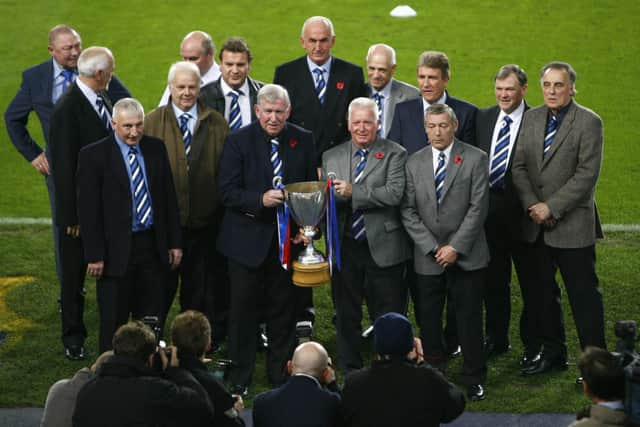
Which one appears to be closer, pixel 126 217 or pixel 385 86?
pixel 126 217

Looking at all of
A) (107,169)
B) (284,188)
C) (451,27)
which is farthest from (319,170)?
(451,27)

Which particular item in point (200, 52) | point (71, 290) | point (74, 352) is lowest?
point (74, 352)

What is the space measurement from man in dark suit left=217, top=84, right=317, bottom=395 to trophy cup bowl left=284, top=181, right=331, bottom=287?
0.11m

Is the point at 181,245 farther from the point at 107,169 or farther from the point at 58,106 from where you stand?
the point at 58,106

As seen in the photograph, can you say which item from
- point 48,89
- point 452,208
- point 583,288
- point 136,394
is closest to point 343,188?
point 452,208

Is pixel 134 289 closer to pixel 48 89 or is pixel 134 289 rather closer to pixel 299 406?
pixel 48 89

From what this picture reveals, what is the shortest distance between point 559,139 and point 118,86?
2.93m

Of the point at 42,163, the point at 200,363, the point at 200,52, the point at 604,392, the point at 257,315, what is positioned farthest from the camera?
the point at 200,52

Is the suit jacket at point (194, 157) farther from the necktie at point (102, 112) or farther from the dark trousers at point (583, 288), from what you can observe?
the dark trousers at point (583, 288)

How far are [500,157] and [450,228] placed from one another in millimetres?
721

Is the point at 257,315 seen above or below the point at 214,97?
below

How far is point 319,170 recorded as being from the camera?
762cm

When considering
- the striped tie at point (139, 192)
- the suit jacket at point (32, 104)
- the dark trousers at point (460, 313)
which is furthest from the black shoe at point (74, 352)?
the dark trousers at point (460, 313)

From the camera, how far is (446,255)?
22.8 feet
